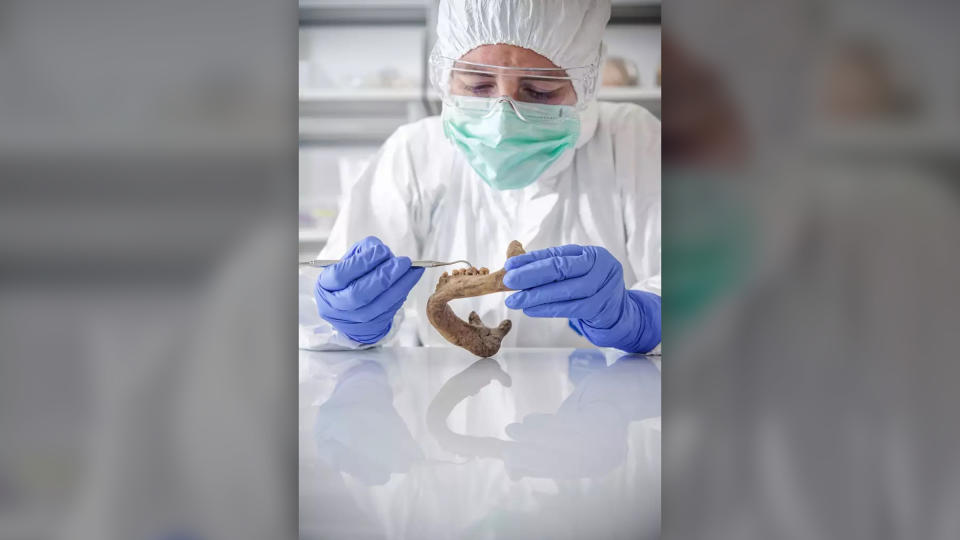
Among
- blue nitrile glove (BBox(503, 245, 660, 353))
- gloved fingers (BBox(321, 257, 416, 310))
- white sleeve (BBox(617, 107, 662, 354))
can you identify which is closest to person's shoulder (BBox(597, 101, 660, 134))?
white sleeve (BBox(617, 107, 662, 354))

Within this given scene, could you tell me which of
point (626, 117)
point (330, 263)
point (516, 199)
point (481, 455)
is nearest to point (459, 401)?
point (481, 455)

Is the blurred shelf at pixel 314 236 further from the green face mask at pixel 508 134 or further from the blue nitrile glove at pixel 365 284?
the green face mask at pixel 508 134

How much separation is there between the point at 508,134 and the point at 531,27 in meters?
0.20

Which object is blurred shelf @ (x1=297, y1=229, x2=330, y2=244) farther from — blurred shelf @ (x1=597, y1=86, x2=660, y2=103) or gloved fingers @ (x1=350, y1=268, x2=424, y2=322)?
blurred shelf @ (x1=597, y1=86, x2=660, y2=103)

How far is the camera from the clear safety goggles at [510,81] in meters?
1.09

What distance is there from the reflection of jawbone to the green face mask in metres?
0.38

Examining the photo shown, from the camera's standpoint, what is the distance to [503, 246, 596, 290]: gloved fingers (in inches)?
39.7

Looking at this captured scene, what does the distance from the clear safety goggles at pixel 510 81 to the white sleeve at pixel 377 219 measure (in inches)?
5.5

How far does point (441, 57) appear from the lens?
1103 millimetres

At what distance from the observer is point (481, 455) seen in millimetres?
825

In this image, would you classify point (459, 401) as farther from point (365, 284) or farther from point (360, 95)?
point (360, 95)
